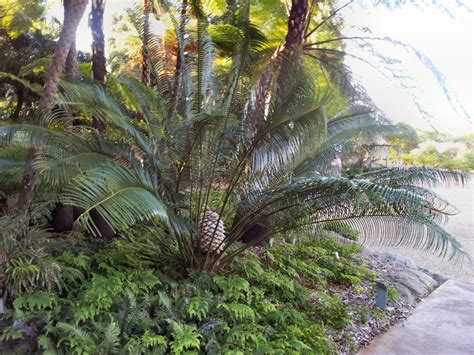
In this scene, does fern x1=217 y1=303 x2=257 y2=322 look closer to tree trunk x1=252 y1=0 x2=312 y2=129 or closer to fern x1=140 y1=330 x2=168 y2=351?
fern x1=140 y1=330 x2=168 y2=351

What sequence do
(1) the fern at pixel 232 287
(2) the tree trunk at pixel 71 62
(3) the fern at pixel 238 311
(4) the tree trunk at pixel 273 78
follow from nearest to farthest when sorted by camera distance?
(3) the fern at pixel 238 311
(1) the fern at pixel 232 287
(4) the tree trunk at pixel 273 78
(2) the tree trunk at pixel 71 62

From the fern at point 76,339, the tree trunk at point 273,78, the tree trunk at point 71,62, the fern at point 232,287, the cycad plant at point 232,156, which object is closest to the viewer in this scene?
the fern at point 76,339

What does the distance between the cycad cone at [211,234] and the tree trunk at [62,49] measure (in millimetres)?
1862

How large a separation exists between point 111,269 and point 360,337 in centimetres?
238

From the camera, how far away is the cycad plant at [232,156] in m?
2.84

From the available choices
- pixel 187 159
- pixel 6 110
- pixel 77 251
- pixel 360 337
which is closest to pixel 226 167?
pixel 187 159

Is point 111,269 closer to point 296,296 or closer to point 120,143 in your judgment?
point 120,143

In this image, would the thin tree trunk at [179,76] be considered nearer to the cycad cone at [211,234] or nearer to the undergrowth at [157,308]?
the cycad cone at [211,234]

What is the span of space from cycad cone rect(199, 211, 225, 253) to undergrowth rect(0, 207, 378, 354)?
0.28 meters

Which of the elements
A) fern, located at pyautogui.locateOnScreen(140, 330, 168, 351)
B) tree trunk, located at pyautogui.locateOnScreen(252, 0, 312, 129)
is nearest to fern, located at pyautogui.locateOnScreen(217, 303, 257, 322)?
fern, located at pyautogui.locateOnScreen(140, 330, 168, 351)

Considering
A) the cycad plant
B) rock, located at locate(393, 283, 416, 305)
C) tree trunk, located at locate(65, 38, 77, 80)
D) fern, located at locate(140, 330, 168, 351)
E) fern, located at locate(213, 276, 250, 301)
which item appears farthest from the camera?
tree trunk, located at locate(65, 38, 77, 80)

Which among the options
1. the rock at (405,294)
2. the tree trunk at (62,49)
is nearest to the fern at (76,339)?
the tree trunk at (62,49)

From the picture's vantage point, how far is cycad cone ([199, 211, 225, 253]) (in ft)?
12.1

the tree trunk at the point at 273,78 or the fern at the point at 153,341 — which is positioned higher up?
the tree trunk at the point at 273,78
